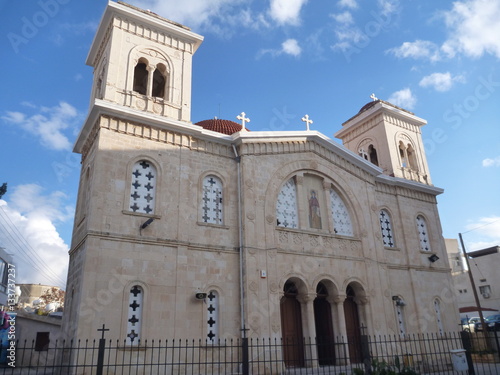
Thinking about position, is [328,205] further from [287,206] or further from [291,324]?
[291,324]

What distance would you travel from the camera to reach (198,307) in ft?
46.8

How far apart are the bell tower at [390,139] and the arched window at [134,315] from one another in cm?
1467

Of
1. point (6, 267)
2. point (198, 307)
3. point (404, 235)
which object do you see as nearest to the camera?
point (198, 307)

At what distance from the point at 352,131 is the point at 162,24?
13077 mm

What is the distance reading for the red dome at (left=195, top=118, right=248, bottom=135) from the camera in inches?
802

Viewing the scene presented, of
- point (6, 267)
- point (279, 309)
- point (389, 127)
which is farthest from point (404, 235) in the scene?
point (6, 267)

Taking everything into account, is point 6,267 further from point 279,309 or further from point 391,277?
point 391,277

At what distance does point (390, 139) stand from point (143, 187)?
46.8 feet

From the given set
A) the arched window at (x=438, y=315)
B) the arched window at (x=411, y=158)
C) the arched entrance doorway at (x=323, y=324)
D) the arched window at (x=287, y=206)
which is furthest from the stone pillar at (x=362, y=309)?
the arched window at (x=411, y=158)

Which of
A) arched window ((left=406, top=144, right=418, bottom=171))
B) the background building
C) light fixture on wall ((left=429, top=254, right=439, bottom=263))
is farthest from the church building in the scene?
the background building

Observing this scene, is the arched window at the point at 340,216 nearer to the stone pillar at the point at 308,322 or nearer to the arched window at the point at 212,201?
the stone pillar at the point at 308,322

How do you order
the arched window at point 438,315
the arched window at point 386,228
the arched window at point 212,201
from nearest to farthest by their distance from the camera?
1. the arched window at point 212,201
2. the arched window at point 438,315
3. the arched window at point 386,228

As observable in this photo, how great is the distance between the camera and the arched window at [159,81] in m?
17.6

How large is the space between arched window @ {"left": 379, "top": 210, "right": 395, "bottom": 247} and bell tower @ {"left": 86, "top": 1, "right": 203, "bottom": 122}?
10.7 meters
